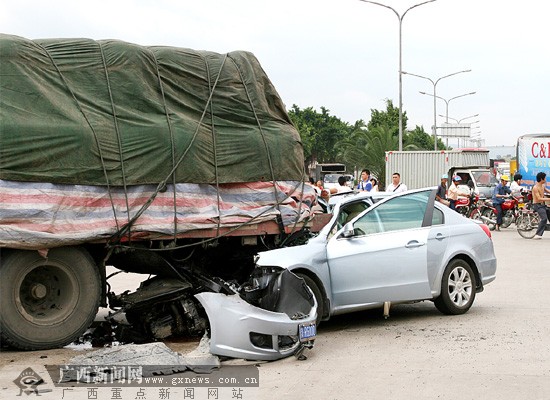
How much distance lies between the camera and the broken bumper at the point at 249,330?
8.30 m

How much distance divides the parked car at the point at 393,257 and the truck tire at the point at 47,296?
72.0 inches

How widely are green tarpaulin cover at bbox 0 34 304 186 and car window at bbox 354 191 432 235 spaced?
0.98 metres

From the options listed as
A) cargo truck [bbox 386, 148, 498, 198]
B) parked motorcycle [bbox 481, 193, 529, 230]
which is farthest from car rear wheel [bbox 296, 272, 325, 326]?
cargo truck [bbox 386, 148, 498, 198]

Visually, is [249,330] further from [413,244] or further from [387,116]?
[387,116]

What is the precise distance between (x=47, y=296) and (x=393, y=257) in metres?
3.89

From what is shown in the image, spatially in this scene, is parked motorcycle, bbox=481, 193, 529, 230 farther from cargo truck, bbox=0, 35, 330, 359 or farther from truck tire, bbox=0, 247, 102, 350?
truck tire, bbox=0, 247, 102, 350

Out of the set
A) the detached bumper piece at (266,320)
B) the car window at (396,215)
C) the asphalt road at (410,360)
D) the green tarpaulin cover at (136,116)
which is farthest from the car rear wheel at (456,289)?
the detached bumper piece at (266,320)

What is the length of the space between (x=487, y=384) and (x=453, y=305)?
364cm

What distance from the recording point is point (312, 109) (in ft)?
300

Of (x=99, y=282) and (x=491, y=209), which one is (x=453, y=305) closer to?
(x=99, y=282)

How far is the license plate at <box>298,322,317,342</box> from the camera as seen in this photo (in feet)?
27.9

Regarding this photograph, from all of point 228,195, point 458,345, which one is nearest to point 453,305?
point 458,345

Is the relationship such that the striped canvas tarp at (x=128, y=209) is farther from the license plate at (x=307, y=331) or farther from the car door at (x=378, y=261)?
the license plate at (x=307, y=331)

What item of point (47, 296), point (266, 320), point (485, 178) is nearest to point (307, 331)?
point (266, 320)
